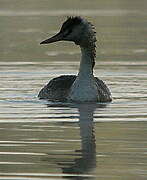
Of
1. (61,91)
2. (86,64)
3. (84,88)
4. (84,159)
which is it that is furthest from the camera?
(86,64)

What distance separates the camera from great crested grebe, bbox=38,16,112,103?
58.2ft

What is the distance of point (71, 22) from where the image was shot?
59.2 feet

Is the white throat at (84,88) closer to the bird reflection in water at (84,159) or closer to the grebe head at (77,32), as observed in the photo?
the grebe head at (77,32)

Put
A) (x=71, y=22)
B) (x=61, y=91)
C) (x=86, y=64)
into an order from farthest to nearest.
Result: 1. (x=86, y=64)
2. (x=61, y=91)
3. (x=71, y=22)

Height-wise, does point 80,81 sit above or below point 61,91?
above

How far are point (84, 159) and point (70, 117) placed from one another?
3.75 metres

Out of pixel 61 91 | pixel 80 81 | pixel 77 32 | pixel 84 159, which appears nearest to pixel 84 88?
pixel 80 81

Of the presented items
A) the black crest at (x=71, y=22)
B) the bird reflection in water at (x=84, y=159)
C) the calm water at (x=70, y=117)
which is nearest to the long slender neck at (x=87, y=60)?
the black crest at (x=71, y=22)

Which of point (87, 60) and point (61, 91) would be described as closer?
point (61, 91)

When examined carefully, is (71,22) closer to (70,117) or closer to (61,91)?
(61,91)

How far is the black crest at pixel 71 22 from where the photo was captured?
17.9 m

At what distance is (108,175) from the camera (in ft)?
35.7

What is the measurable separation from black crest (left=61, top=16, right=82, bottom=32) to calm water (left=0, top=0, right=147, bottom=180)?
1.37m

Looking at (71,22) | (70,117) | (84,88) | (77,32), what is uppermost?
(71,22)
